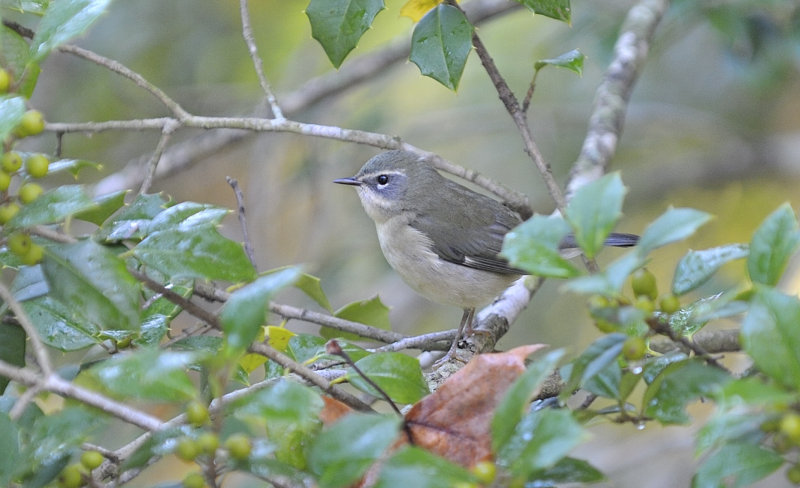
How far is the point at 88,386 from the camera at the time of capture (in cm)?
221

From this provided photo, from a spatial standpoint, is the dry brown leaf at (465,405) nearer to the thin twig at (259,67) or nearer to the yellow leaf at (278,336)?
the yellow leaf at (278,336)

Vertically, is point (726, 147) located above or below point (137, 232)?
below

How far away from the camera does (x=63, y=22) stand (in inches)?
82.5

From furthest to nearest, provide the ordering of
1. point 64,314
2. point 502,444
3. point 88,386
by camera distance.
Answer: point 64,314 < point 88,386 < point 502,444

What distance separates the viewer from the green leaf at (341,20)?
3045mm

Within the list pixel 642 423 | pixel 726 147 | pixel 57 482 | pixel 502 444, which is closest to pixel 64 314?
pixel 57 482

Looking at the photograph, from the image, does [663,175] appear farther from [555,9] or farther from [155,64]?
[155,64]

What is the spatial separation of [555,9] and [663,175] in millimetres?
3952

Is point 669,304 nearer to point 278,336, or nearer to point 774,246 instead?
point 774,246

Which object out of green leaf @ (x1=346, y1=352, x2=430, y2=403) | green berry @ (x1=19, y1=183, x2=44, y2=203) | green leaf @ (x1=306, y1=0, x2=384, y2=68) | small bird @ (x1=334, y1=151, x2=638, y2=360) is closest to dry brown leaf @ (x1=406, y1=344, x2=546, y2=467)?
green leaf @ (x1=346, y1=352, x2=430, y2=403)

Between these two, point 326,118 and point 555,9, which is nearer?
point 555,9

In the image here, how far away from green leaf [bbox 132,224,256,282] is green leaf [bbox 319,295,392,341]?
143cm

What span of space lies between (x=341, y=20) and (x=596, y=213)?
67.6 inches

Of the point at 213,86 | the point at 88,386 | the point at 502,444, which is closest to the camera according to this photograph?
the point at 502,444
